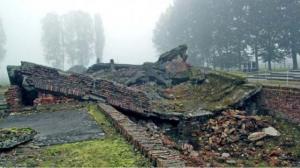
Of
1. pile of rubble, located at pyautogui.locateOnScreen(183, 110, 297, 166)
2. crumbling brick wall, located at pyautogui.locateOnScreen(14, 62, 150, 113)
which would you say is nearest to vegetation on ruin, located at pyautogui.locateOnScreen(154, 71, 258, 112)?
pile of rubble, located at pyautogui.locateOnScreen(183, 110, 297, 166)

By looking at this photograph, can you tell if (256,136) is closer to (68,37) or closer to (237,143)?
(237,143)

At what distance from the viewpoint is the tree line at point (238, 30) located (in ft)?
100

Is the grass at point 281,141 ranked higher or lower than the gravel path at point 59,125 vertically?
lower

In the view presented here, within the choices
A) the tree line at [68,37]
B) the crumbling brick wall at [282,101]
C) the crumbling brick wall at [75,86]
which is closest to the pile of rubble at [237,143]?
the crumbling brick wall at [282,101]

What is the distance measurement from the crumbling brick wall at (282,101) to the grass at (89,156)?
324 inches

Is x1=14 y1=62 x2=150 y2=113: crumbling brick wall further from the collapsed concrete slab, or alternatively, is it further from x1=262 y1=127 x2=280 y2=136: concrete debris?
x1=262 y1=127 x2=280 y2=136: concrete debris

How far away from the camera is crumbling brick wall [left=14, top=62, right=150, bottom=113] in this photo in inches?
423

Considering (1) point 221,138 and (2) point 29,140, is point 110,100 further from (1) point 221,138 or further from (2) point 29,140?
(2) point 29,140

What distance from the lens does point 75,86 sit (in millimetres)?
10828

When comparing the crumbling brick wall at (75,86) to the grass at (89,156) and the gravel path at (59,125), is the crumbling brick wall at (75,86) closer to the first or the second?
the gravel path at (59,125)

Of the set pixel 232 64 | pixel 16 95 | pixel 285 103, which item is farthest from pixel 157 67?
pixel 232 64

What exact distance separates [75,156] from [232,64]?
31.6m

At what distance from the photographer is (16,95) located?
10.5 meters

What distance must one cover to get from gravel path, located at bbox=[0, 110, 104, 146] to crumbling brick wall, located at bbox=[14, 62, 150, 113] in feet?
5.22
